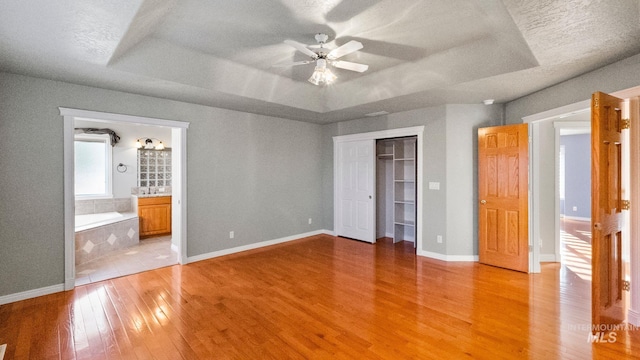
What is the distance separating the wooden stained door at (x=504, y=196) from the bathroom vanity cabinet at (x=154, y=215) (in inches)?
241

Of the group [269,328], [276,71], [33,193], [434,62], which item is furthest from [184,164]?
[434,62]

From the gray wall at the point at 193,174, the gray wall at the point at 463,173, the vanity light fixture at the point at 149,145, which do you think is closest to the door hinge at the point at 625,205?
the gray wall at the point at 463,173

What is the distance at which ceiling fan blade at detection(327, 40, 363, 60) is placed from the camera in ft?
8.34

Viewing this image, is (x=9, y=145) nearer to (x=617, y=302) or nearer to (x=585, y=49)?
Result: (x=585, y=49)

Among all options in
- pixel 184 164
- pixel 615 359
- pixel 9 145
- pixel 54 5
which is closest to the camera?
pixel 54 5

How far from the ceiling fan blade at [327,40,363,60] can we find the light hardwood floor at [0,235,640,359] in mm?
2546

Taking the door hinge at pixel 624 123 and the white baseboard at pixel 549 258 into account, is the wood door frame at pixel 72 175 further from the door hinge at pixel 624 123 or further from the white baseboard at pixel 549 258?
the white baseboard at pixel 549 258

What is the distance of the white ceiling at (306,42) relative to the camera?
2092 mm

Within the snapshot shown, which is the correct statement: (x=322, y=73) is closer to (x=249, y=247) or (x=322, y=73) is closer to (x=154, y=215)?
(x=249, y=247)

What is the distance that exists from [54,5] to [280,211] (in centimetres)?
426

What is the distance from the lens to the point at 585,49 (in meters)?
2.45

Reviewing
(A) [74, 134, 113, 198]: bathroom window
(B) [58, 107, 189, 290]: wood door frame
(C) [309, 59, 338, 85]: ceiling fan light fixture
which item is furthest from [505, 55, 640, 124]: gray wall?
(A) [74, 134, 113, 198]: bathroom window

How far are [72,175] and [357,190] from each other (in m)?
4.47

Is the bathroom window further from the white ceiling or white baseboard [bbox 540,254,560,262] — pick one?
white baseboard [bbox 540,254,560,262]
